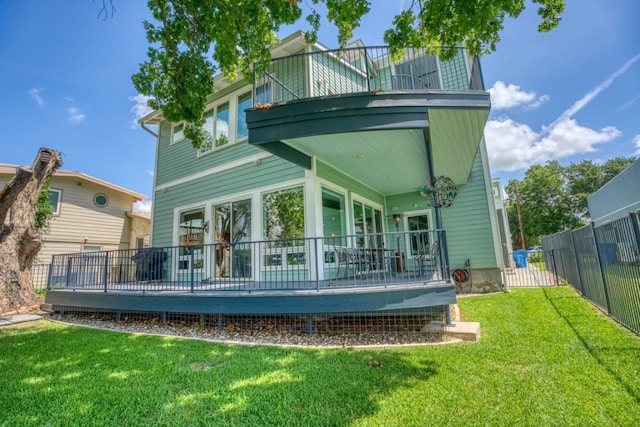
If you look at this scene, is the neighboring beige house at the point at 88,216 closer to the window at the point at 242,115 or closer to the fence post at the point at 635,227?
the window at the point at 242,115

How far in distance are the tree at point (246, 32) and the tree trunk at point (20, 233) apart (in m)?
Result: 5.27

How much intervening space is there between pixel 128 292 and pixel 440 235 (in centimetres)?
624

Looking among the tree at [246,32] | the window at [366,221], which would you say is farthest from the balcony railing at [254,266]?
the tree at [246,32]

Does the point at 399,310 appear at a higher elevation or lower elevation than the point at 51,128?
lower

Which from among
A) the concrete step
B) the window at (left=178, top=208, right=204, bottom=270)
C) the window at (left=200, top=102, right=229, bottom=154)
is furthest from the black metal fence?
the window at (left=178, top=208, right=204, bottom=270)

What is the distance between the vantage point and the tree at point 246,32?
4.59 m

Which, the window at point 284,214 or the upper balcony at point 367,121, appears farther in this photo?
the window at point 284,214

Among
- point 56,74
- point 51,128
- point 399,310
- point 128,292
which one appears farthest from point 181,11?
point 51,128

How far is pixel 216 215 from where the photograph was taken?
855 cm

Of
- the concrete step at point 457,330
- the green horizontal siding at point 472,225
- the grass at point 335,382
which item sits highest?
the green horizontal siding at point 472,225

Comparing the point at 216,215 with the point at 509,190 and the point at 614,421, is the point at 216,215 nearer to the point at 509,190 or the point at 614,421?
the point at 614,421

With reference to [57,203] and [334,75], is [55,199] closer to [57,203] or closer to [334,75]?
[57,203]

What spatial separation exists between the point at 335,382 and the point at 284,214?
4638mm

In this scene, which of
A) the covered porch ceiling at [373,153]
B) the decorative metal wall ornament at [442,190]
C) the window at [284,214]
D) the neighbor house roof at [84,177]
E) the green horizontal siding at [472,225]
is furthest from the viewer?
the neighbor house roof at [84,177]
